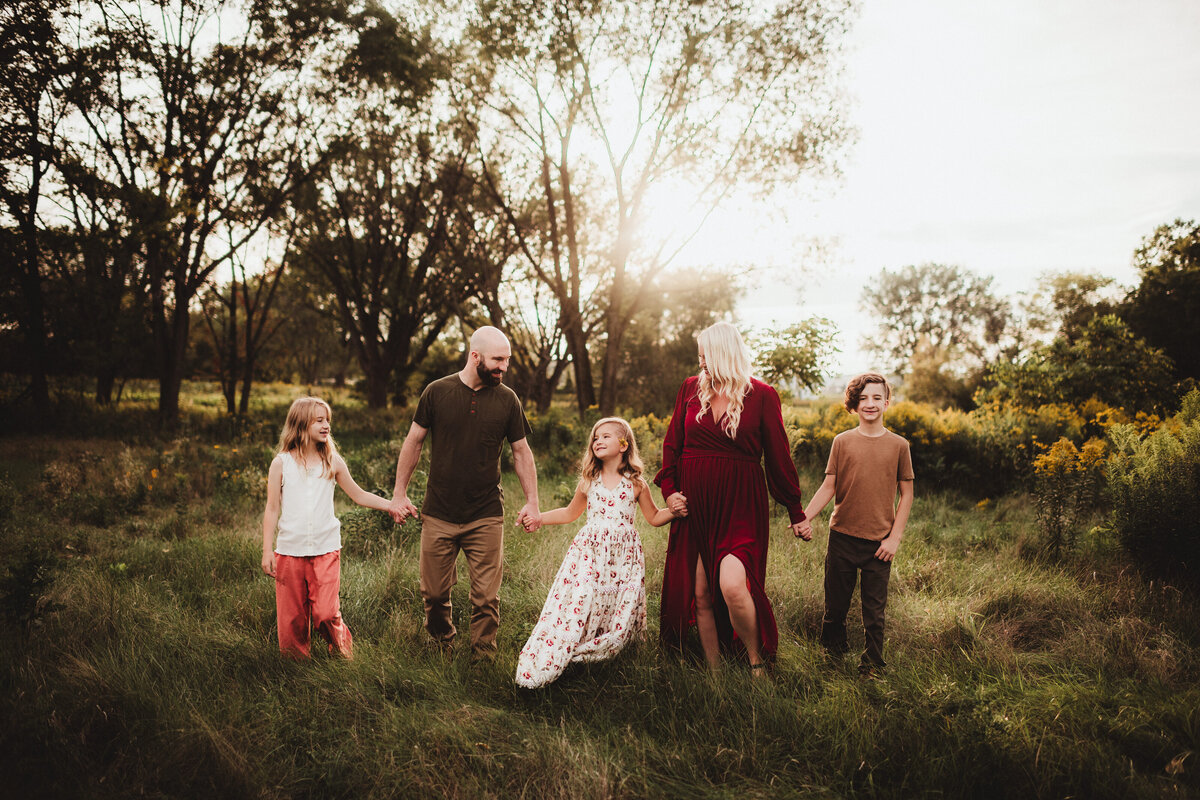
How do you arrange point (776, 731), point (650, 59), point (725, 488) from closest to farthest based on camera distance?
point (776, 731), point (725, 488), point (650, 59)

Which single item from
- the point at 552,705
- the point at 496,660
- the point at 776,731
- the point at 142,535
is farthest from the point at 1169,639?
the point at 142,535

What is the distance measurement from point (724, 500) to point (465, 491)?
180 cm

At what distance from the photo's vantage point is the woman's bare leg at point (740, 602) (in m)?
3.53

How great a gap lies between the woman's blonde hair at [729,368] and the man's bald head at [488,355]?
1.40 m

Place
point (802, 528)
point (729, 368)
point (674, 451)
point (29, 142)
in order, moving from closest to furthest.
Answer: point (729, 368)
point (802, 528)
point (674, 451)
point (29, 142)

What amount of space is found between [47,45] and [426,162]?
9.23 m

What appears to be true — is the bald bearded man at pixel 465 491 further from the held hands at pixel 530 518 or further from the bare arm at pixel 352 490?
the bare arm at pixel 352 490

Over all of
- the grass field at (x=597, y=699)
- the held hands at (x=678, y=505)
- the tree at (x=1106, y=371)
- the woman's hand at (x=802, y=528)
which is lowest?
the grass field at (x=597, y=699)

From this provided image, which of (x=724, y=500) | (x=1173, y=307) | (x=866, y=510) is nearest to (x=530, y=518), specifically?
(x=724, y=500)

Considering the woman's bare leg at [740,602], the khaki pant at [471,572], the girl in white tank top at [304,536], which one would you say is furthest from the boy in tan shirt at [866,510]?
the girl in white tank top at [304,536]

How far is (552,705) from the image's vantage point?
3445 mm

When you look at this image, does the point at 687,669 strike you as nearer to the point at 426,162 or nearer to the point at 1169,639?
the point at 1169,639

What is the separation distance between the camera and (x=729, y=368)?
3.73 meters

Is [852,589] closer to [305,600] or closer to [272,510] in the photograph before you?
[305,600]
